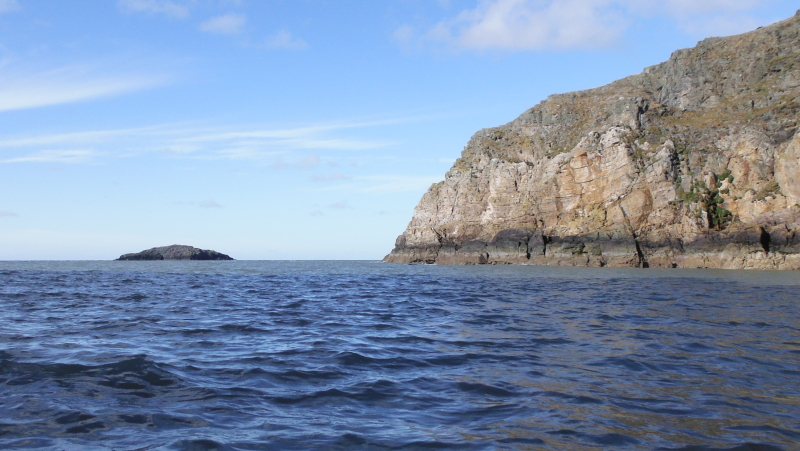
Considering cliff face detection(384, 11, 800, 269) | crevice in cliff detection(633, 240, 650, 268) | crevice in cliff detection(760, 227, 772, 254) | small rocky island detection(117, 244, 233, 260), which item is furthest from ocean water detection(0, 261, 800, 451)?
small rocky island detection(117, 244, 233, 260)

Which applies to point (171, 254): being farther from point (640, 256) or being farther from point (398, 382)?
point (398, 382)

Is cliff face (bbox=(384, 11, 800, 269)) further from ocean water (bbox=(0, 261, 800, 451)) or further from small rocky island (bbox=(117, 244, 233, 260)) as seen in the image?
small rocky island (bbox=(117, 244, 233, 260))

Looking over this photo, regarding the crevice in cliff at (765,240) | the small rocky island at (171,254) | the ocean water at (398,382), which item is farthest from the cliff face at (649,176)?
the small rocky island at (171,254)

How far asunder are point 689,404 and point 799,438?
143cm

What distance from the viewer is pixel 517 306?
20.4 metres

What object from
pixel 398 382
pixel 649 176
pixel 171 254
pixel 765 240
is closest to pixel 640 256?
pixel 765 240

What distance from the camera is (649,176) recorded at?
2881 inches

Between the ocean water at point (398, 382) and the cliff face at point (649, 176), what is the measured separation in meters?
53.4

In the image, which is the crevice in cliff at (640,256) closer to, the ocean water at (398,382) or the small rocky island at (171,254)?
the ocean water at (398,382)

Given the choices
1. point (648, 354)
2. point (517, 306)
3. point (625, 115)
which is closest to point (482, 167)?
point (625, 115)

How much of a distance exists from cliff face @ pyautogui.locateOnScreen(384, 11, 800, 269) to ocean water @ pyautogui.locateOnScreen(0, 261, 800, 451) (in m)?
53.4

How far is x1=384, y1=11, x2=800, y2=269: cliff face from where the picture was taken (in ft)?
205

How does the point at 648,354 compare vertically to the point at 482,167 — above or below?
below

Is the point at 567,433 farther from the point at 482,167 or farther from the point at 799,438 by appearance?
the point at 482,167
